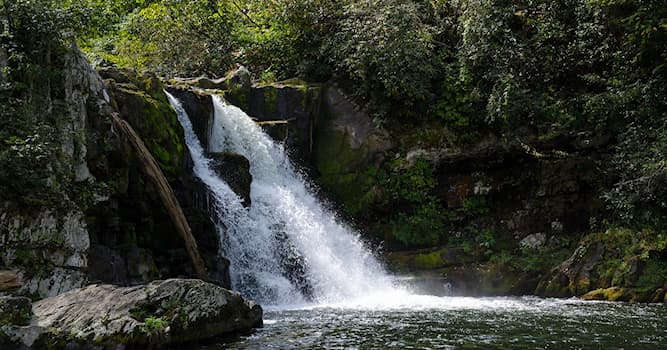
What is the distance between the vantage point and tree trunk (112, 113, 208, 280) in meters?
11.6

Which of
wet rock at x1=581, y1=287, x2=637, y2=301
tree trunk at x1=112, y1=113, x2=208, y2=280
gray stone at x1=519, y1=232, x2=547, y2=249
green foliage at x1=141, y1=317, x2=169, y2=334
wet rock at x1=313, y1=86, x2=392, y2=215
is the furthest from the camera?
wet rock at x1=313, y1=86, x2=392, y2=215

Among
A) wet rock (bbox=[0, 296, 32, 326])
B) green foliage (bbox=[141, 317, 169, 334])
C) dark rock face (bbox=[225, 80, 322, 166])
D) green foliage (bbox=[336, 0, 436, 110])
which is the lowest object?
green foliage (bbox=[141, 317, 169, 334])

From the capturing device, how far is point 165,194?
11.8 m

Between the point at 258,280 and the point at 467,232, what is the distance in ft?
23.2

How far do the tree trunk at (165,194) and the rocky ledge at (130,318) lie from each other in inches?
132

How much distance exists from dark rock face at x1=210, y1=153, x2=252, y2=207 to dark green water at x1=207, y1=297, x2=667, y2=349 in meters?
3.93

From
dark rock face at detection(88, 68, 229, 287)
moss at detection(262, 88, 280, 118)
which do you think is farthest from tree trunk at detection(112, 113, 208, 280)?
moss at detection(262, 88, 280, 118)

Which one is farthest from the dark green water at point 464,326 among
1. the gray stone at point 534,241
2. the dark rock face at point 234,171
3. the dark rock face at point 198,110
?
the dark rock face at point 198,110

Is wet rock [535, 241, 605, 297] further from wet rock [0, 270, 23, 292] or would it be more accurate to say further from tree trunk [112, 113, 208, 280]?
wet rock [0, 270, 23, 292]

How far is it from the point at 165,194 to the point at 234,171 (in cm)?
330

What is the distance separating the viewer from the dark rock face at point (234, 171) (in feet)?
48.3

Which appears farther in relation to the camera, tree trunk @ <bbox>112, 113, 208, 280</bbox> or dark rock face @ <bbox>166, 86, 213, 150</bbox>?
dark rock face @ <bbox>166, 86, 213, 150</bbox>

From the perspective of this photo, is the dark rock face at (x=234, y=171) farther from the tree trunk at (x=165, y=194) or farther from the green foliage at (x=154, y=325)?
the green foliage at (x=154, y=325)

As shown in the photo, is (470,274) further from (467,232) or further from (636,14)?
(636,14)
